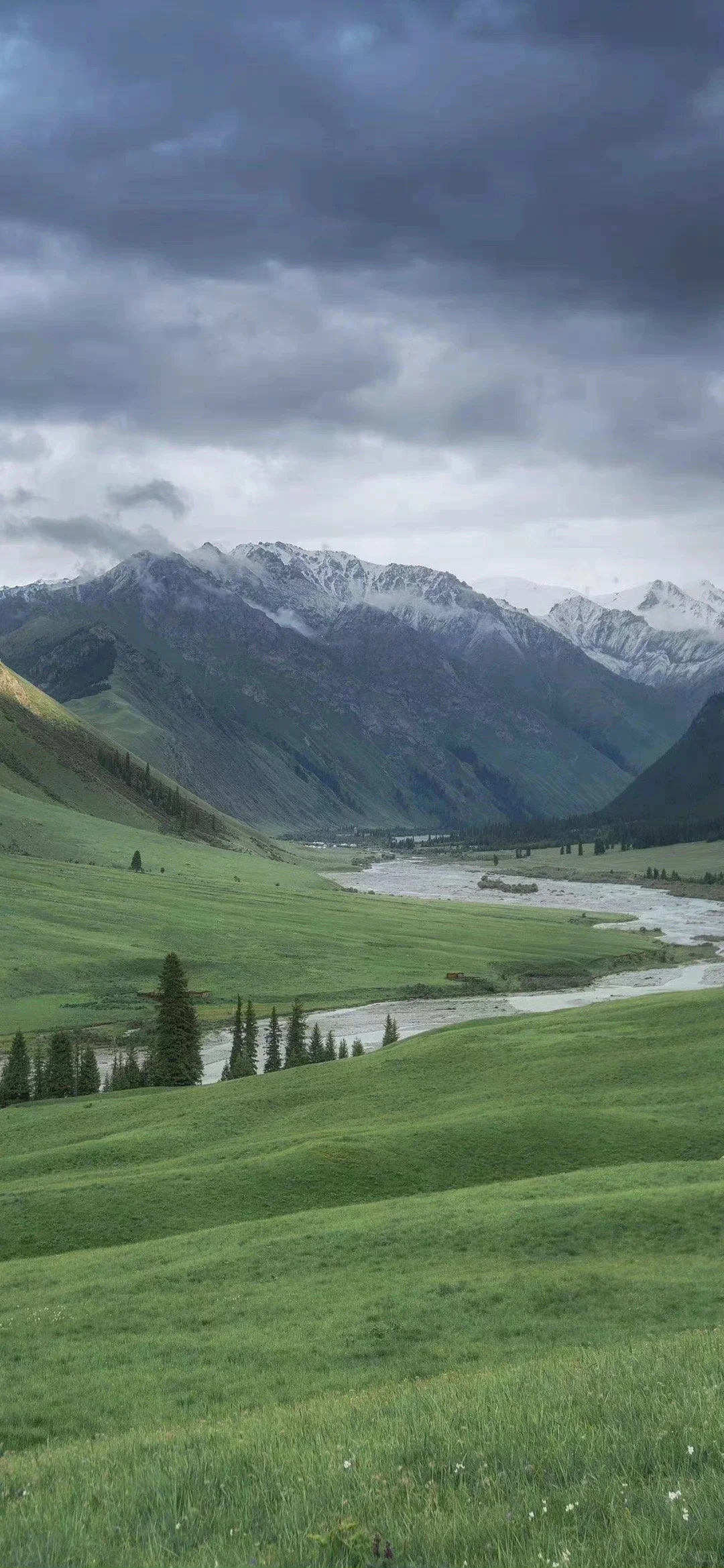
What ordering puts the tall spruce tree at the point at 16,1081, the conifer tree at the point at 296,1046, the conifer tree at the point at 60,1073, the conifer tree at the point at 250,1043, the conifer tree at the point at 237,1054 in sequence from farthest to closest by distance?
the conifer tree at the point at 250,1043 → the conifer tree at the point at 296,1046 → the conifer tree at the point at 237,1054 → the conifer tree at the point at 60,1073 → the tall spruce tree at the point at 16,1081

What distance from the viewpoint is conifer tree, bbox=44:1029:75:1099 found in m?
78.9

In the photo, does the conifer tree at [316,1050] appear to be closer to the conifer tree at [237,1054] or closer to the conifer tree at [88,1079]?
the conifer tree at [237,1054]

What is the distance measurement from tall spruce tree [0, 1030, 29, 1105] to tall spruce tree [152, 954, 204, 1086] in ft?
29.9

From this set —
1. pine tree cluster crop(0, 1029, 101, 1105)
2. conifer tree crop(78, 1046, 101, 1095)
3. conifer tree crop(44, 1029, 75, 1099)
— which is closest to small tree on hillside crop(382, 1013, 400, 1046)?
conifer tree crop(78, 1046, 101, 1095)

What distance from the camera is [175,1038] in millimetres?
81250

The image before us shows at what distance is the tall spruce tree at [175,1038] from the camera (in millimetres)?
80062

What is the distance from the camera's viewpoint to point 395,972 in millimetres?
A: 144375

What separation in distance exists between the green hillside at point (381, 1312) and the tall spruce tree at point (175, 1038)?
541 inches

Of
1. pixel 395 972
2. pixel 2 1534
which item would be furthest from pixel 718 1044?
pixel 395 972

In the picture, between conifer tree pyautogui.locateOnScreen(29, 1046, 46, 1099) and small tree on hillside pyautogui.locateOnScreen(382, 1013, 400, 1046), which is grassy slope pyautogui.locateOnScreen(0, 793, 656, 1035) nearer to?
conifer tree pyautogui.locateOnScreen(29, 1046, 46, 1099)

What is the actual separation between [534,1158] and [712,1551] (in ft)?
116

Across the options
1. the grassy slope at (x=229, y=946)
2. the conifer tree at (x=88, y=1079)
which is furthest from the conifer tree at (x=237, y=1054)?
the grassy slope at (x=229, y=946)

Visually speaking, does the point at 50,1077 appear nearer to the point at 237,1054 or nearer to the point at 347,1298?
the point at 237,1054

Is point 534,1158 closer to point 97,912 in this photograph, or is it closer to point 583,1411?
point 583,1411
